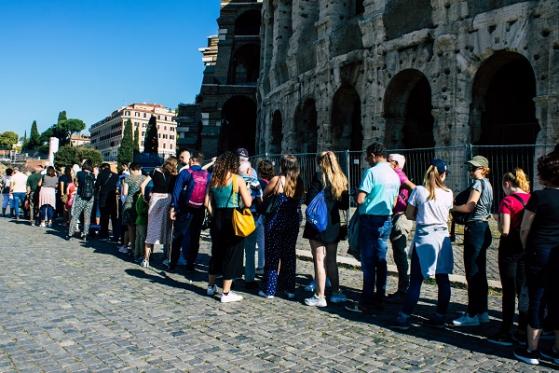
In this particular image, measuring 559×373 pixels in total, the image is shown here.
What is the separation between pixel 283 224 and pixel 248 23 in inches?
1095

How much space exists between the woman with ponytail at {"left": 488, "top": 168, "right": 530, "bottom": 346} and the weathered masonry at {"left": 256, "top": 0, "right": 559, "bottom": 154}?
22.9 feet

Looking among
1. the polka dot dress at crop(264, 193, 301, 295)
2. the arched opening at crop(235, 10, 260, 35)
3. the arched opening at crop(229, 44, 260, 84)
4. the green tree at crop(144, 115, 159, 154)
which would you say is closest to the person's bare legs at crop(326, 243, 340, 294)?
the polka dot dress at crop(264, 193, 301, 295)

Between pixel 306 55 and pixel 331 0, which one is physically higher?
pixel 331 0

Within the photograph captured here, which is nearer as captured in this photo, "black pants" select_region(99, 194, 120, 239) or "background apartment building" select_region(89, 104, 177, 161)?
"black pants" select_region(99, 194, 120, 239)

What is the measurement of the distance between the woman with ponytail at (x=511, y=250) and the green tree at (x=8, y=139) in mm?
119277

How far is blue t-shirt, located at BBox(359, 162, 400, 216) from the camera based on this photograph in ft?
16.6

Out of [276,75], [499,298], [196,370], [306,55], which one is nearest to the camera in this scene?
[196,370]

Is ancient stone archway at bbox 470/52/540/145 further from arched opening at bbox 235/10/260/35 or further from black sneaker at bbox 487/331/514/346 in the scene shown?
arched opening at bbox 235/10/260/35

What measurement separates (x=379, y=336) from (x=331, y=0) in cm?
1440

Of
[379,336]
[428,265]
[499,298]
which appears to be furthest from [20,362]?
[499,298]

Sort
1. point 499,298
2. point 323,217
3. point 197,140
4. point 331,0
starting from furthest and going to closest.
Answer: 1. point 197,140
2. point 331,0
3. point 499,298
4. point 323,217

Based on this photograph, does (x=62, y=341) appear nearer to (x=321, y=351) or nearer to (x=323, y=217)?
(x=321, y=351)

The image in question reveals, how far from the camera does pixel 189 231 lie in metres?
7.43

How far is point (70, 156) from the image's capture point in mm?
77000
